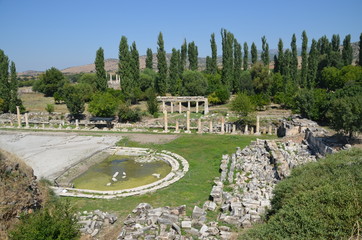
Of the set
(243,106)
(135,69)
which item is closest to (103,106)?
(135,69)

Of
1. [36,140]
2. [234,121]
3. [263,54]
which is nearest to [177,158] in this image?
[234,121]

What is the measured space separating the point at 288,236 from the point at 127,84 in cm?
4054

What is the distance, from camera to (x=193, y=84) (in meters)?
49.2

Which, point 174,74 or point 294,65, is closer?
point 174,74

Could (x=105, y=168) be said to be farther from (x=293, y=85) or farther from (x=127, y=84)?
(x=293, y=85)

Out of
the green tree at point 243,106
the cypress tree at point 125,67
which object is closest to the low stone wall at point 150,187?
the green tree at point 243,106

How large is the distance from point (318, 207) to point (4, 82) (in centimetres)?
4864

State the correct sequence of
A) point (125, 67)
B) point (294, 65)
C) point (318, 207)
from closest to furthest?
point (318, 207) < point (125, 67) < point (294, 65)

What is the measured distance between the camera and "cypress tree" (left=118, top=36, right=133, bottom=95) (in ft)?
150

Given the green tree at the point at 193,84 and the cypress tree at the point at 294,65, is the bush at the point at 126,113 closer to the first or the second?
the green tree at the point at 193,84

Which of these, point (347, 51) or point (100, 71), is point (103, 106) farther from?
point (347, 51)

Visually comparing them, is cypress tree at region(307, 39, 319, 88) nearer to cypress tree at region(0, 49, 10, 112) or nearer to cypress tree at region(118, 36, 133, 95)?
cypress tree at region(118, 36, 133, 95)

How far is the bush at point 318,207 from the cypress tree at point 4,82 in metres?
46.4

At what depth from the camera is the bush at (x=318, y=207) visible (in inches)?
332
